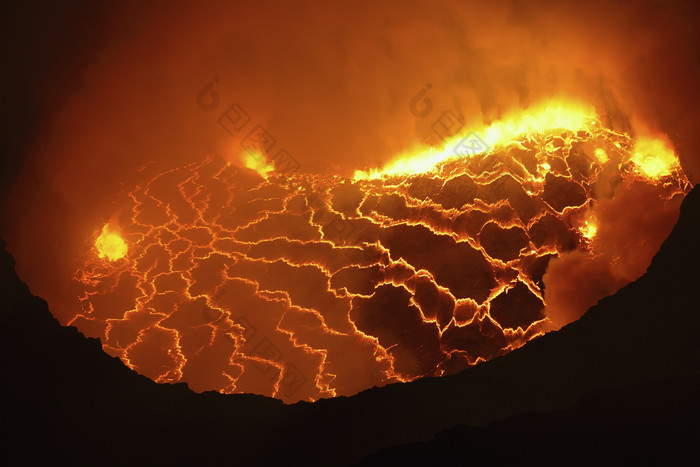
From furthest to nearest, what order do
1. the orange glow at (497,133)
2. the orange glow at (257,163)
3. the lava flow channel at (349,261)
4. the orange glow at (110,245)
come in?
the orange glow at (257,163) < the orange glow at (497,133) < the orange glow at (110,245) < the lava flow channel at (349,261)

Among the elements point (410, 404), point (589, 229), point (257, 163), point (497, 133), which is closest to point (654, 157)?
point (589, 229)

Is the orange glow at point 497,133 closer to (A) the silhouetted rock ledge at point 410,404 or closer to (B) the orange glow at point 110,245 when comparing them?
(B) the orange glow at point 110,245

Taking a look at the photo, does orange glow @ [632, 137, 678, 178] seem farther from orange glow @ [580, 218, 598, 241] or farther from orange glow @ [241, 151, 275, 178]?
orange glow @ [241, 151, 275, 178]

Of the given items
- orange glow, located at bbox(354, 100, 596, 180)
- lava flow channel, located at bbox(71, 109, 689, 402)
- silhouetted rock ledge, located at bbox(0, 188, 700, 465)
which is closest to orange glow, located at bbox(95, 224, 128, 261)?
lava flow channel, located at bbox(71, 109, 689, 402)

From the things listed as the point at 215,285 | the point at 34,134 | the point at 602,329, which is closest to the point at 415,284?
the point at 215,285

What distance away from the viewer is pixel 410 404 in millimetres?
2988

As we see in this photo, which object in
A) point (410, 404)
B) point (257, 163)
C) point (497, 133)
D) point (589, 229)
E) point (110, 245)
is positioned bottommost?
point (410, 404)

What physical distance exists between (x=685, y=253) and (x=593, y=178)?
6372mm

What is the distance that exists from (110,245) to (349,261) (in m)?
3.77

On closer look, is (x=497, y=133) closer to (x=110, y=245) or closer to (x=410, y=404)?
(x=110, y=245)

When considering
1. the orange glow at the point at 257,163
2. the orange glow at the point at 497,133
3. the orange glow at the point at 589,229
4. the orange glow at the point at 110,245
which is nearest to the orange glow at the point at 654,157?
the orange glow at the point at 589,229

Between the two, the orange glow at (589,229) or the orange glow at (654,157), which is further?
the orange glow at (589,229)

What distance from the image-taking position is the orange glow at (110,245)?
828 cm

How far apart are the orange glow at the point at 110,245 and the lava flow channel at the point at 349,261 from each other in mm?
23
